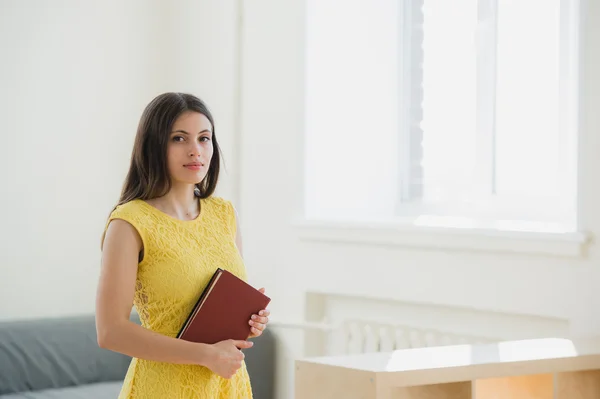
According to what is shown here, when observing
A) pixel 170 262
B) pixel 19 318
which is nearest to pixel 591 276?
pixel 170 262

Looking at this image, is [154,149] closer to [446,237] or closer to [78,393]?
[446,237]

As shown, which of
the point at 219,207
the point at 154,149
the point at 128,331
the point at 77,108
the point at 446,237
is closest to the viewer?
the point at 128,331

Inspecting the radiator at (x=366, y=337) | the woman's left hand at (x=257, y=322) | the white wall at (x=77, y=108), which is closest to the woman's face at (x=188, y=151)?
the woman's left hand at (x=257, y=322)

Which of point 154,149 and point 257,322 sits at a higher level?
point 154,149

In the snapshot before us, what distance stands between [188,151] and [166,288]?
0.29m

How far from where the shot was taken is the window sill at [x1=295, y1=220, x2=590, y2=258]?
2.75m

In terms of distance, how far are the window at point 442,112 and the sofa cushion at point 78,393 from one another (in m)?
1.01

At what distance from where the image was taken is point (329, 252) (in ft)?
11.3

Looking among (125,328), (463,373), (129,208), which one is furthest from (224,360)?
(463,373)

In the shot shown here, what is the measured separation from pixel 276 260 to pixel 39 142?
107 cm

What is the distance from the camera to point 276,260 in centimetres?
363

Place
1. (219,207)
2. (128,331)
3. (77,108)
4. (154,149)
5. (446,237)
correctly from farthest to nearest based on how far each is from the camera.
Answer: (77,108) → (446,237) → (219,207) → (154,149) → (128,331)

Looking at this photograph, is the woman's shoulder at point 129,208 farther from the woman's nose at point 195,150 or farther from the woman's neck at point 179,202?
the woman's nose at point 195,150

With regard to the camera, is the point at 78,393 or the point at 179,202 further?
the point at 78,393
